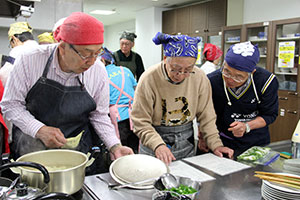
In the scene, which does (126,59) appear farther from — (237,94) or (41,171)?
(41,171)

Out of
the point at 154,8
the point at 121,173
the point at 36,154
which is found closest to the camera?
the point at 36,154

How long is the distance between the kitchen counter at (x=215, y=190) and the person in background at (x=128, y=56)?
3.40 metres

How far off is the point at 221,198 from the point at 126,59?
12.8 feet

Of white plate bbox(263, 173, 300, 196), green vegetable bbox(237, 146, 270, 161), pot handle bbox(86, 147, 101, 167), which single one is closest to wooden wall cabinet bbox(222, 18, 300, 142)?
green vegetable bbox(237, 146, 270, 161)

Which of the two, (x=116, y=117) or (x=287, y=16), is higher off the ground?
(x=287, y=16)

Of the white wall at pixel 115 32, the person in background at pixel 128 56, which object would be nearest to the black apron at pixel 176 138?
the person in background at pixel 128 56

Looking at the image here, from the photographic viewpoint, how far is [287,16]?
16.1ft

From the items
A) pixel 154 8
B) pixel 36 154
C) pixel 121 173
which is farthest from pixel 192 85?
pixel 154 8

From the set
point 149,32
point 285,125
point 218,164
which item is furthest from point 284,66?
point 149,32

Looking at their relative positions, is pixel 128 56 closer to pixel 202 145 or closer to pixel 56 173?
pixel 202 145

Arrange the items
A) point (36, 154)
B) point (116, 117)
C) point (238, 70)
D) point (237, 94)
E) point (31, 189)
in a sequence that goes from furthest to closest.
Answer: point (116, 117) → point (237, 94) → point (238, 70) → point (36, 154) → point (31, 189)

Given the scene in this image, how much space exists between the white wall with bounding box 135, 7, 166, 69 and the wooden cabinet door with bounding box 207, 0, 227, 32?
194 cm

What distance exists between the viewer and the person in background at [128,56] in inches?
175

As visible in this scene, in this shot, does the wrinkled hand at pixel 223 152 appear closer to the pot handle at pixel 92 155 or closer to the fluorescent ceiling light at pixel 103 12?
the pot handle at pixel 92 155
